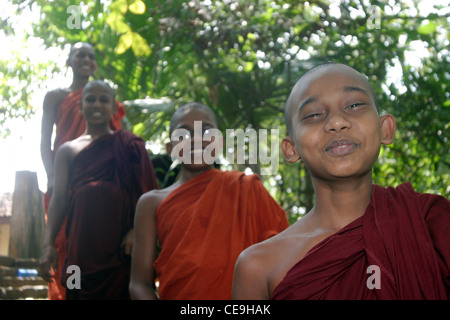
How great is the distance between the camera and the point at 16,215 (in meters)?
7.17

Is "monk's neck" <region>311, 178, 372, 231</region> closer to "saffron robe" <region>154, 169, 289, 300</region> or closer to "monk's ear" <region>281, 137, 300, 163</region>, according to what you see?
"monk's ear" <region>281, 137, 300, 163</region>

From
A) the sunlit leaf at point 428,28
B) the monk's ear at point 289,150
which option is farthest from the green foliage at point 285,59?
the monk's ear at point 289,150

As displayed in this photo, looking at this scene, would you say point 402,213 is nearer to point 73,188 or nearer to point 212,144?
point 212,144

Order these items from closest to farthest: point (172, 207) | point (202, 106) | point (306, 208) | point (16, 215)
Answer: point (172, 207), point (202, 106), point (306, 208), point (16, 215)

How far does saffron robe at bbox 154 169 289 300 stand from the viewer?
2.95 m

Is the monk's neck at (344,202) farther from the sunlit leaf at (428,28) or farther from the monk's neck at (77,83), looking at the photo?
the sunlit leaf at (428,28)

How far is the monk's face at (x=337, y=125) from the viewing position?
1.66 meters

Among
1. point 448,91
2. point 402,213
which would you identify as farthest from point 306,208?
point 402,213

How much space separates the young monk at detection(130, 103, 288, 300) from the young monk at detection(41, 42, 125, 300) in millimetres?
1313

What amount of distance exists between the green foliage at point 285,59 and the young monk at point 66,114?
71cm

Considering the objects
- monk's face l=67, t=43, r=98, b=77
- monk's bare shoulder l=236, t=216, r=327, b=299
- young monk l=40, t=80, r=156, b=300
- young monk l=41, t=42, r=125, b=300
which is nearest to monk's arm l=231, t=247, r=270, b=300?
monk's bare shoulder l=236, t=216, r=327, b=299

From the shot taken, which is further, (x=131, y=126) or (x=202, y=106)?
(x=131, y=126)

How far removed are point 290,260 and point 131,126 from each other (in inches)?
182

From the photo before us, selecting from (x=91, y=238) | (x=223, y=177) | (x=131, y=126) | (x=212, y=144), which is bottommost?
(x=91, y=238)
